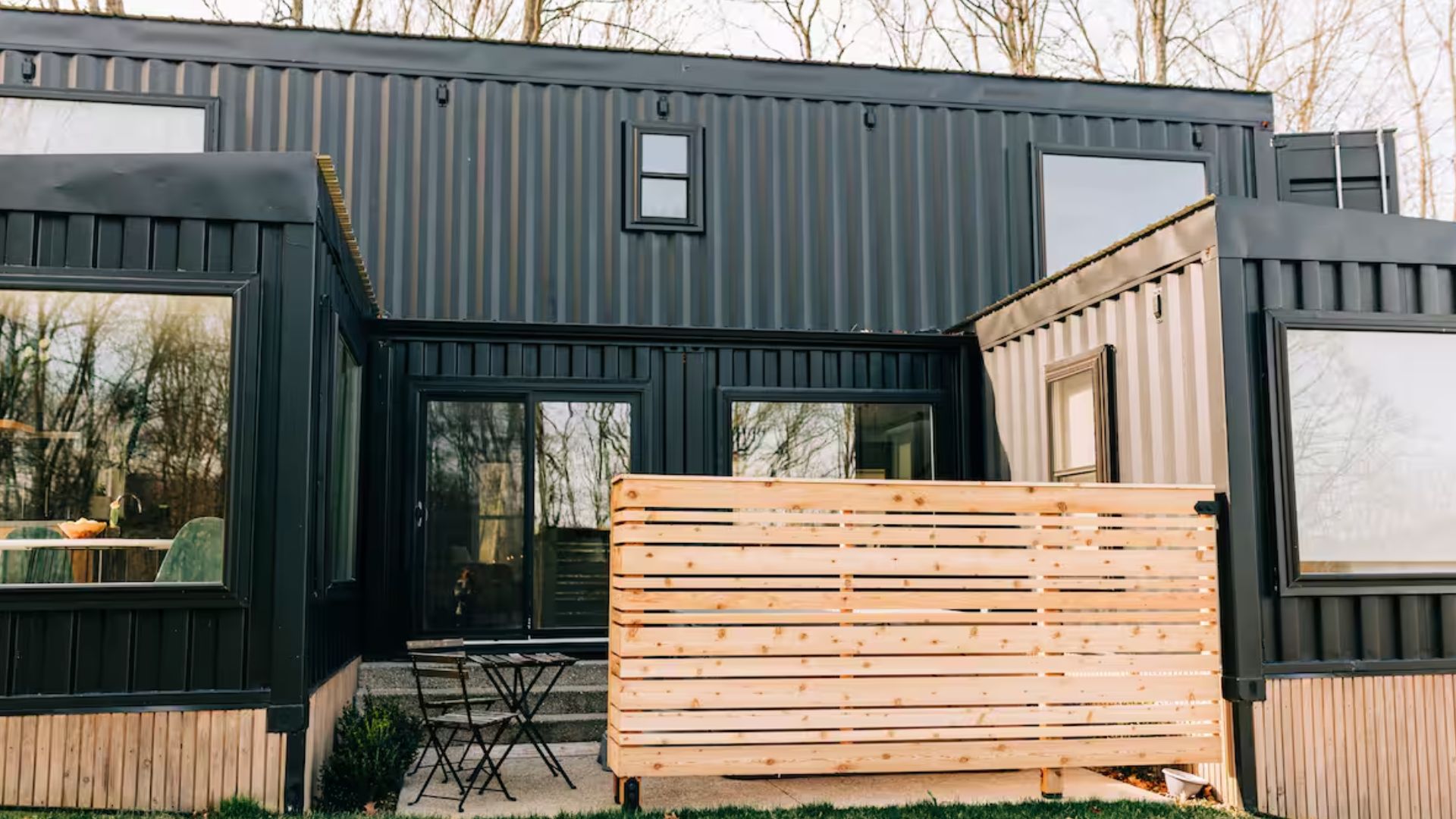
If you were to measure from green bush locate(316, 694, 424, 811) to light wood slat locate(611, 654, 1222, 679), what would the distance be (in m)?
1.30

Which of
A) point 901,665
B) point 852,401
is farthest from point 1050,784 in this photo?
point 852,401

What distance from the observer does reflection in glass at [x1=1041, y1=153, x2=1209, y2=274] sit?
1012 cm

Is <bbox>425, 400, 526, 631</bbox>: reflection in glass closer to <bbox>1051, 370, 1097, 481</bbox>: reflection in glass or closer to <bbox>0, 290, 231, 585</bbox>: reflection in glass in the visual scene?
<bbox>0, 290, 231, 585</bbox>: reflection in glass

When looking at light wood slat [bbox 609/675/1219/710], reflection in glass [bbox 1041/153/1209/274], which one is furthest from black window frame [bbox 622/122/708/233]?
light wood slat [bbox 609/675/1219/710]

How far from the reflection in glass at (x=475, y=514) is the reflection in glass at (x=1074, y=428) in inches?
143

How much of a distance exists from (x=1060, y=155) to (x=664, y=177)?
130 inches

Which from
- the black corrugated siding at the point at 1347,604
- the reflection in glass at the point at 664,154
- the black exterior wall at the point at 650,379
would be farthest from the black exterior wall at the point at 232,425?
the black corrugated siding at the point at 1347,604

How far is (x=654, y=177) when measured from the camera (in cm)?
955

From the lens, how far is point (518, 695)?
7.77 meters

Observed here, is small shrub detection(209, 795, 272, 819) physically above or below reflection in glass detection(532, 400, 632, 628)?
below

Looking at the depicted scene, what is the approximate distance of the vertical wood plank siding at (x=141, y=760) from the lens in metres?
5.21

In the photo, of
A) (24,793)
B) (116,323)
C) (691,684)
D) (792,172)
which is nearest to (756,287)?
(792,172)

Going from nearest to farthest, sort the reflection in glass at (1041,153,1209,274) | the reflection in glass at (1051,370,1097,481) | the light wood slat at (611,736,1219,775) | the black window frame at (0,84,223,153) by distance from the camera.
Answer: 1. the light wood slat at (611,736,1219,775)
2. the reflection in glass at (1051,370,1097,481)
3. the black window frame at (0,84,223,153)
4. the reflection in glass at (1041,153,1209,274)

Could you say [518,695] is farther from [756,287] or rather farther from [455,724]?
[756,287]
